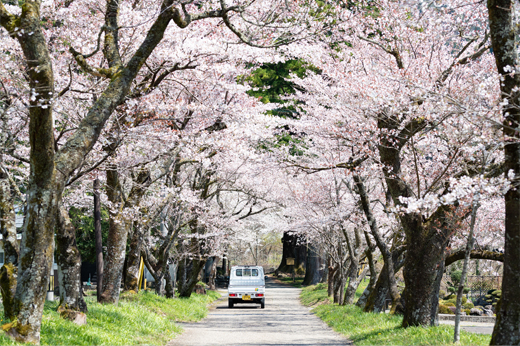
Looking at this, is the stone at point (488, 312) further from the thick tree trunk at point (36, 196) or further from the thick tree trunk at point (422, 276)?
the thick tree trunk at point (36, 196)

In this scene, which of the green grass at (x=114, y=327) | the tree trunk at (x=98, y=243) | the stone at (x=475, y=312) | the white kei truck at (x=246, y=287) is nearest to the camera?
the green grass at (x=114, y=327)

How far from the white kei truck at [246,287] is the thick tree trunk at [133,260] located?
6.95 m

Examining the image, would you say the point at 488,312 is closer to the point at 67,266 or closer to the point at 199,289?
the point at 199,289

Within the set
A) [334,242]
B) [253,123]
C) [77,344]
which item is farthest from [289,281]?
[77,344]

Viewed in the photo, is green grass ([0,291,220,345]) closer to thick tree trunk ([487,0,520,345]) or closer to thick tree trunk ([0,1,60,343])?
thick tree trunk ([0,1,60,343])

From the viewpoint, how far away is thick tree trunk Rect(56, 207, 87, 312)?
10.2 metres

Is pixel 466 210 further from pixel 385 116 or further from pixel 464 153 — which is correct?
pixel 385 116

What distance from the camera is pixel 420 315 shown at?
10477 millimetres

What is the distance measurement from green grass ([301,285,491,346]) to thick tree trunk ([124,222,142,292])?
6.75 meters

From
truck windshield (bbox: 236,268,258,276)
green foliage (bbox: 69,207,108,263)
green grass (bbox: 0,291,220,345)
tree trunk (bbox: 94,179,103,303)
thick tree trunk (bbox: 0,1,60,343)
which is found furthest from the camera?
green foliage (bbox: 69,207,108,263)

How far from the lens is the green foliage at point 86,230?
2717cm

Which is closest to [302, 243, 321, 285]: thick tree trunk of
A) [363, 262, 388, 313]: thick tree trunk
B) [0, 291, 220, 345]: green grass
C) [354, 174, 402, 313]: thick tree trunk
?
[363, 262, 388, 313]: thick tree trunk

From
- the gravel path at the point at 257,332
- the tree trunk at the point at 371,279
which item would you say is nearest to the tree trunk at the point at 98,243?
the gravel path at the point at 257,332

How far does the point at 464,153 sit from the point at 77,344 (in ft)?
25.6
